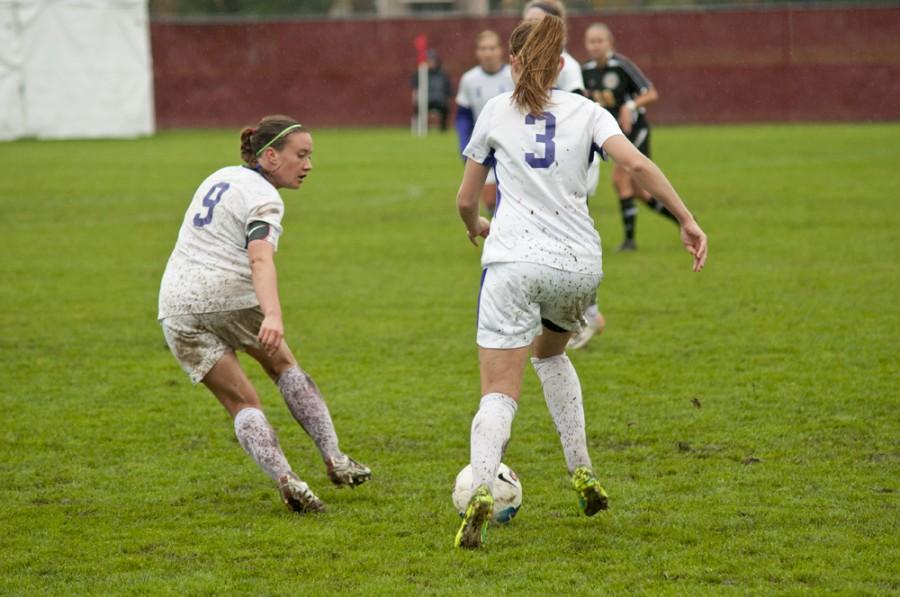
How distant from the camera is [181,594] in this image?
4316 millimetres

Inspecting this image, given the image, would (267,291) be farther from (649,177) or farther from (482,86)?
(482,86)

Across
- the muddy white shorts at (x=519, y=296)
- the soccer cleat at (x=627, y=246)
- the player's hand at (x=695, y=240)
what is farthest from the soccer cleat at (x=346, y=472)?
the soccer cleat at (x=627, y=246)

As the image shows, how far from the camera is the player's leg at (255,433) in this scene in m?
5.15

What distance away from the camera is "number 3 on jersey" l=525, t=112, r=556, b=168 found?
4.70m

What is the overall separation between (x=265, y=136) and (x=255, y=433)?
3.94ft

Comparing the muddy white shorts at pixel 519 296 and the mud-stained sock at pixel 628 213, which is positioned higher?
the muddy white shorts at pixel 519 296

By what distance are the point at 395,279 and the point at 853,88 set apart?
1107 inches

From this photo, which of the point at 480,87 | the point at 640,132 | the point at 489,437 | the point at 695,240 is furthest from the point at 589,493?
the point at 640,132

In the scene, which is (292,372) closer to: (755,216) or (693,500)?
(693,500)

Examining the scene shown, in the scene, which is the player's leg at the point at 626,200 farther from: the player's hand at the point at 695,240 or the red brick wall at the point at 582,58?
the red brick wall at the point at 582,58

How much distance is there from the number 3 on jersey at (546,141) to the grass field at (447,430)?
142cm

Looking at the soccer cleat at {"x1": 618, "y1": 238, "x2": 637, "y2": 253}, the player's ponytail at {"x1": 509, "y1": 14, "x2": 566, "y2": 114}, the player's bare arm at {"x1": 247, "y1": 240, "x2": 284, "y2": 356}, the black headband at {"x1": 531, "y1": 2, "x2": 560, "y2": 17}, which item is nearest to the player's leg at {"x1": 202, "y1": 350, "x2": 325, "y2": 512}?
the player's bare arm at {"x1": 247, "y1": 240, "x2": 284, "y2": 356}

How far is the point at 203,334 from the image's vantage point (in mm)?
5215

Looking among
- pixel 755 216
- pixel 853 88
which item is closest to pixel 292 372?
pixel 755 216
